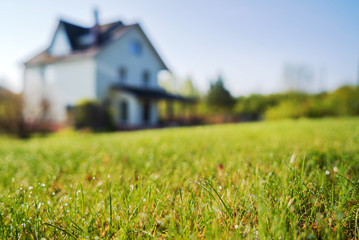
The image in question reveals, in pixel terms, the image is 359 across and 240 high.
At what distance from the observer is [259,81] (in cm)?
3756

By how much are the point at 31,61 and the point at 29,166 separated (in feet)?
73.5

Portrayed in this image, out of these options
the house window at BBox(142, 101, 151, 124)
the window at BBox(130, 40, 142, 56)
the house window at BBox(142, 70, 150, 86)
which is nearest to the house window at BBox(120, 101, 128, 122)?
the house window at BBox(142, 101, 151, 124)

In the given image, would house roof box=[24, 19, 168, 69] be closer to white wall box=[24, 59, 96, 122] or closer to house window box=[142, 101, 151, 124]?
white wall box=[24, 59, 96, 122]

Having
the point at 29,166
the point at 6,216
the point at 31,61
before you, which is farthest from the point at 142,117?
the point at 6,216

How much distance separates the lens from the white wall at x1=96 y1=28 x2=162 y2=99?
18078 millimetres

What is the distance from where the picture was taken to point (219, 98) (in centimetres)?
2295

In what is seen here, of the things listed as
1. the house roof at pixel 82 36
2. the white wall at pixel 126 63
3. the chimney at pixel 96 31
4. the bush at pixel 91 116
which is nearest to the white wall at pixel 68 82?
the house roof at pixel 82 36

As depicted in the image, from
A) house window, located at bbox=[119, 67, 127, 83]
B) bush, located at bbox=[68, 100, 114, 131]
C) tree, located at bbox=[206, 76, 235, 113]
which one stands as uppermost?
house window, located at bbox=[119, 67, 127, 83]

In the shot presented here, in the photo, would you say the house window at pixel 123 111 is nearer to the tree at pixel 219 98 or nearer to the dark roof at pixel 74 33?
the dark roof at pixel 74 33

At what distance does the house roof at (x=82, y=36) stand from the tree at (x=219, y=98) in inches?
266

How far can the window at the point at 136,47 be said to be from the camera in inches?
798

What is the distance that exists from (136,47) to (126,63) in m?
1.84

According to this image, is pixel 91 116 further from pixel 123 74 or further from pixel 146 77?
pixel 146 77

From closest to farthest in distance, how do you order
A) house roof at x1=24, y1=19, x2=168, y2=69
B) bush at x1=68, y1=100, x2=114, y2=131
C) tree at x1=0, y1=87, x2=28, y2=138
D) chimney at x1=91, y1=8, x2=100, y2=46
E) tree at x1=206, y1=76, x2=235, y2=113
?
tree at x1=0, y1=87, x2=28, y2=138, bush at x1=68, y1=100, x2=114, y2=131, house roof at x1=24, y1=19, x2=168, y2=69, chimney at x1=91, y1=8, x2=100, y2=46, tree at x1=206, y1=76, x2=235, y2=113
